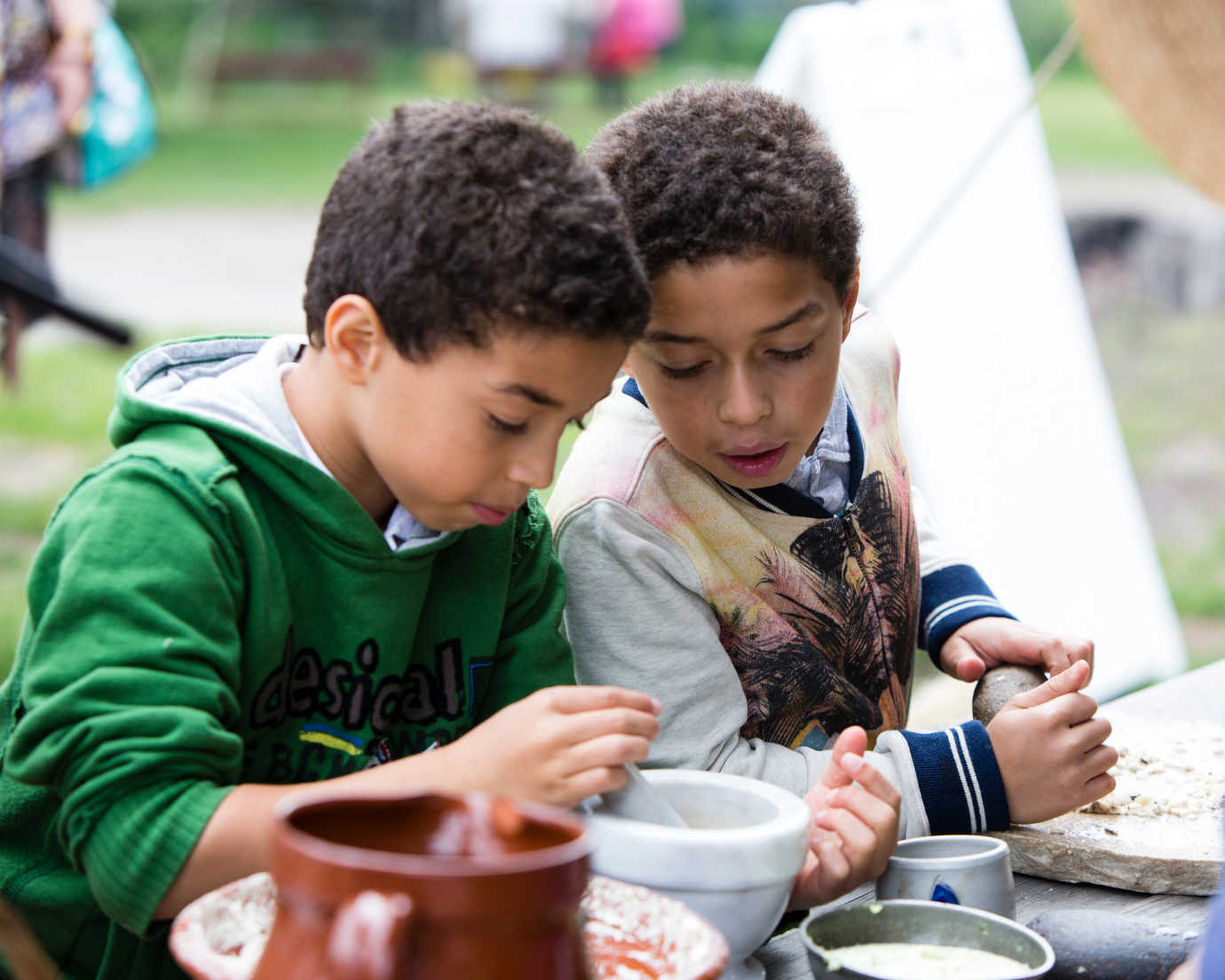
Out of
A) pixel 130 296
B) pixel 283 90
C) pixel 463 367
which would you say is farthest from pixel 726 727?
pixel 283 90

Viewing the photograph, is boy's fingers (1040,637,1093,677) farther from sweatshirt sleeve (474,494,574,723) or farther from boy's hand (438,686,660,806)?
boy's hand (438,686,660,806)

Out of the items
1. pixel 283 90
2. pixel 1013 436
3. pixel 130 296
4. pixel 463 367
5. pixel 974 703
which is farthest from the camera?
pixel 283 90

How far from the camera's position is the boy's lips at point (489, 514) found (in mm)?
→ 1397

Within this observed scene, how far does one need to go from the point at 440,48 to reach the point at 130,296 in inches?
272

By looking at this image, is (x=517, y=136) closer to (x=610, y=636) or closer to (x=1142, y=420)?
(x=610, y=636)

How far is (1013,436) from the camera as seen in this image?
3.74 metres

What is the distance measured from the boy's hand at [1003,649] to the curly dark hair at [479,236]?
762 millimetres

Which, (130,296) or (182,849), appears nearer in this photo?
(182,849)

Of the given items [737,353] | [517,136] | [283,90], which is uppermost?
[283,90]

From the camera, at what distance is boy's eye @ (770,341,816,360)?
1.64 meters

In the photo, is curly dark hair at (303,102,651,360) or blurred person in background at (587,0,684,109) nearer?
curly dark hair at (303,102,651,360)

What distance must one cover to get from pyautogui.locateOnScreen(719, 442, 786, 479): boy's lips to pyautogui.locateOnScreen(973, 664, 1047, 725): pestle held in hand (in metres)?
0.36

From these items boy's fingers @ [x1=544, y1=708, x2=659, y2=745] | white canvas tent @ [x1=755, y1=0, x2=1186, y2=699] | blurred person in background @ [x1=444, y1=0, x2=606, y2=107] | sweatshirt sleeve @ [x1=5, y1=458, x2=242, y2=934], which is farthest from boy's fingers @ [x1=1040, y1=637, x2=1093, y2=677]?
blurred person in background @ [x1=444, y1=0, x2=606, y2=107]

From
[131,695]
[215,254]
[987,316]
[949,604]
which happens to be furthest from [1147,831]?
[215,254]
